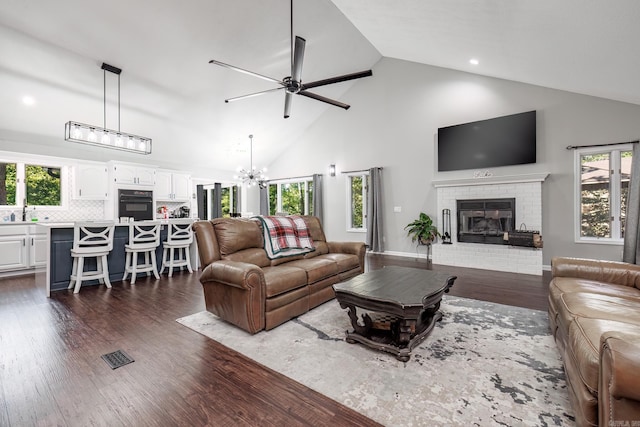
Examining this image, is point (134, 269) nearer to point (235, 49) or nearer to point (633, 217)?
point (235, 49)

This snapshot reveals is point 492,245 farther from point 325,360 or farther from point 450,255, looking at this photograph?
point 325,360

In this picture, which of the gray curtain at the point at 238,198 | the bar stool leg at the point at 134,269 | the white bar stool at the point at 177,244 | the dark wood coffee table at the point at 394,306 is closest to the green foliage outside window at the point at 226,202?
the gray curtain at the point at 238,198

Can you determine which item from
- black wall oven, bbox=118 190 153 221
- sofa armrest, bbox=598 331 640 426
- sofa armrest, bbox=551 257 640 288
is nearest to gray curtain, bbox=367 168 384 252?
sofa armrest, bbox=551 257 640 288

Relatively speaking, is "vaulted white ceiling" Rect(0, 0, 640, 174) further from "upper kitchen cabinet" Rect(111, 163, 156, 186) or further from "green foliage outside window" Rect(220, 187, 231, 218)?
"green foliage outside window" Rect(220, 187, 231, 218)

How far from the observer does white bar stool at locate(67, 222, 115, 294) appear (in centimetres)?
379

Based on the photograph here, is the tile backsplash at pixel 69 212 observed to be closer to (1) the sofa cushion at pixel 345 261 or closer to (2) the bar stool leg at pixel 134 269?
(2) the bar stool leg at pixel 134 269

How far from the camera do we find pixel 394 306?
2.02 m

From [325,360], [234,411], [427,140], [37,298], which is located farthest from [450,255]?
[37,298]

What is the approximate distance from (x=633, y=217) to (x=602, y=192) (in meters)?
0.59

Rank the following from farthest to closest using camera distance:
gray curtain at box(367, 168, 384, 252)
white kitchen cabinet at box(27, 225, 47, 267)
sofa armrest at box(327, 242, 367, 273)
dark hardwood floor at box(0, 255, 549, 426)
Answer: gray curtain at box(367, 168, 384, 252)
white kitchen cabinet at box(27, 225, 47, 267)
sofa armrest at box(327, 242, 367, 273)
dark hardwood floor at box(0, 255, 549, 426)

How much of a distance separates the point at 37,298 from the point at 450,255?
6.66 m


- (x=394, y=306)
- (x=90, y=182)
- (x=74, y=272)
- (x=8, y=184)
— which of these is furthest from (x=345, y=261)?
(x=8, y=184)

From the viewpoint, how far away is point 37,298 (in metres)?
3.54

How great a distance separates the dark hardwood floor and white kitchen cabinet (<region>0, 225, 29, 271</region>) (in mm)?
2313
